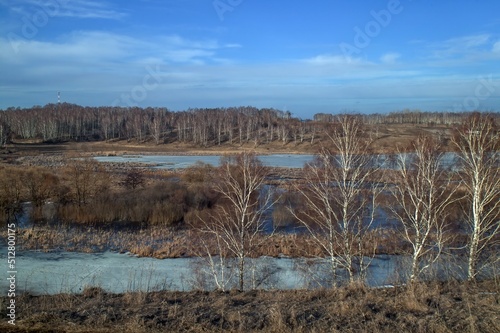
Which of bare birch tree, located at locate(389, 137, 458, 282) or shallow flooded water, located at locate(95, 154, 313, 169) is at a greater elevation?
bare birch tree, located at locate(389, 137, 458, 282)

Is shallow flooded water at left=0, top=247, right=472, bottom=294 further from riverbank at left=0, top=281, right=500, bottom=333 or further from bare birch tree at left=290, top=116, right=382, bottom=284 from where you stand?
riverbank at left=0, top=281, right=500, bottom=333

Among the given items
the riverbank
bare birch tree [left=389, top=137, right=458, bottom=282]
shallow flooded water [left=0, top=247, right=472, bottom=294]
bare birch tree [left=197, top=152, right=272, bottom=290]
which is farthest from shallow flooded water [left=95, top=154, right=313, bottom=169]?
the riverbank

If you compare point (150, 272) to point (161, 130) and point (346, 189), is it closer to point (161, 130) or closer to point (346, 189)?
point (346, 189)

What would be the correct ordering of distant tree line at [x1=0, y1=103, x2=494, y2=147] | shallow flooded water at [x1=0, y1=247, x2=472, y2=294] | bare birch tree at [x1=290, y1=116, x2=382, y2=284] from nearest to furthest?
1. bare birch tree at [x1=290, y1=116, x2=382, y2=284]
2. shallow flooded water at [x1=0, y1=247, x2=472, y2=294]
3. distant tree line at [x1=0, y1=103, x2=494, y2=147]

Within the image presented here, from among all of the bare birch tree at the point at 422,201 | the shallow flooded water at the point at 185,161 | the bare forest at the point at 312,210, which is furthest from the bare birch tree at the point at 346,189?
the shallow flooded water at the point at 185,161

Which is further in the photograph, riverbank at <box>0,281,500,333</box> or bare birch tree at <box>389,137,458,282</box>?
bare birch tree at <box>389,137,458,282</box>

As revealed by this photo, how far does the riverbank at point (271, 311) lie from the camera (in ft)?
19.5

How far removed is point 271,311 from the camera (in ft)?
21.3

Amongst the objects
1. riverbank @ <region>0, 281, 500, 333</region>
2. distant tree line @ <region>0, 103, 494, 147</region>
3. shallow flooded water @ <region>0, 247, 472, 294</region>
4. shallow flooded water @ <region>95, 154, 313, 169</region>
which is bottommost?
shallow flooded water @ <region>0, 247, 472, 294</region>

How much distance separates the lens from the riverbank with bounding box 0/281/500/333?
234 inches

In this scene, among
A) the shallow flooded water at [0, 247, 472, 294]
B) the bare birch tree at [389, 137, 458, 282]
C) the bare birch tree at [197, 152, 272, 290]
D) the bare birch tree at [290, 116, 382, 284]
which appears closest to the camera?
the bare birch tree at [389, 137, 458, 282]

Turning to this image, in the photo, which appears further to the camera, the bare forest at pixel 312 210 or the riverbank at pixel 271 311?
the bare forest at pixel 312 210

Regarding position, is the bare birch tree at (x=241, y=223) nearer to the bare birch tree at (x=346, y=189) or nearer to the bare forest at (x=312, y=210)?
the bare forest at (x=312, y=210)

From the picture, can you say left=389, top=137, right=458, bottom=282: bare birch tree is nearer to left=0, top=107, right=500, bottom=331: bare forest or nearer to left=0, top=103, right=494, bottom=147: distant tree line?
left=0, top=107, right=500, bottom=331: bare forest
